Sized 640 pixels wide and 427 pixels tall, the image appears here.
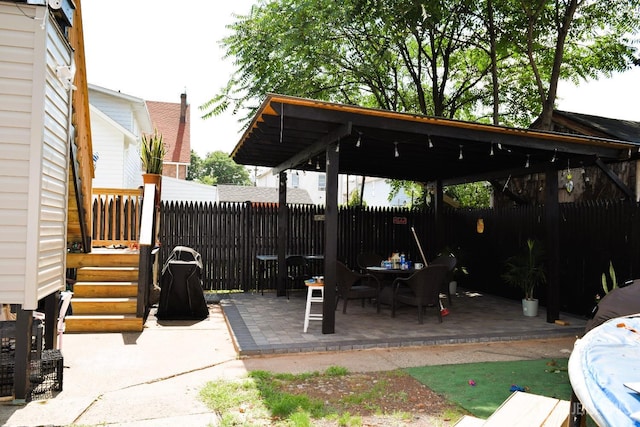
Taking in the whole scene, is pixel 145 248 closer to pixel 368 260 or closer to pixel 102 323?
pixel 102 323

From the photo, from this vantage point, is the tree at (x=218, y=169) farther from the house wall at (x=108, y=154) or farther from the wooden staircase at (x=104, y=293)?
the wooden staircase at (x=104, y=293)

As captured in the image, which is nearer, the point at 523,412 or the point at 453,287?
the point at 523,412

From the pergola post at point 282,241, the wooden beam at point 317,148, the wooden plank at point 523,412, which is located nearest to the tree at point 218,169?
the pergola post at point 282,241

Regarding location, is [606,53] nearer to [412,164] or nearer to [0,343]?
[412,164]

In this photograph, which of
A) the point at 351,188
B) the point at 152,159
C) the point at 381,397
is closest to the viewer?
the point at 381,397

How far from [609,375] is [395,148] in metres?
5.69

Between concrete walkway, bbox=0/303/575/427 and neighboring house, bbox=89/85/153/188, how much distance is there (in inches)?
353

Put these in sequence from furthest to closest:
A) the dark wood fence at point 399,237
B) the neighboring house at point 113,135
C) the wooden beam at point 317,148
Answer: the neighboring house at point 113,135, the dark wood fence at point 399,237, the wooden beam at point 317,148

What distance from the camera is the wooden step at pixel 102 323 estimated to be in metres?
6.18

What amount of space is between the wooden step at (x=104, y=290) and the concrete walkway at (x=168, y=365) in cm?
58

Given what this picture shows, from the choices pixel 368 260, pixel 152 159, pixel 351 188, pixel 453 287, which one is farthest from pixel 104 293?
pixel 351 188

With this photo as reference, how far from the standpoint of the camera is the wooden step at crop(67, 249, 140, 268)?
6.95 m

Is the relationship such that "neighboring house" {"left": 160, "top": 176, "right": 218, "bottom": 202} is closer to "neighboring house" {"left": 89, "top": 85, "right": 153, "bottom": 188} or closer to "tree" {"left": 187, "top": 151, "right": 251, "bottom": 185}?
"neighboring house" {"left": 89, "top": 85, "right": 153, "bottom": 188}

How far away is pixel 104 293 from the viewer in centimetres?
674
